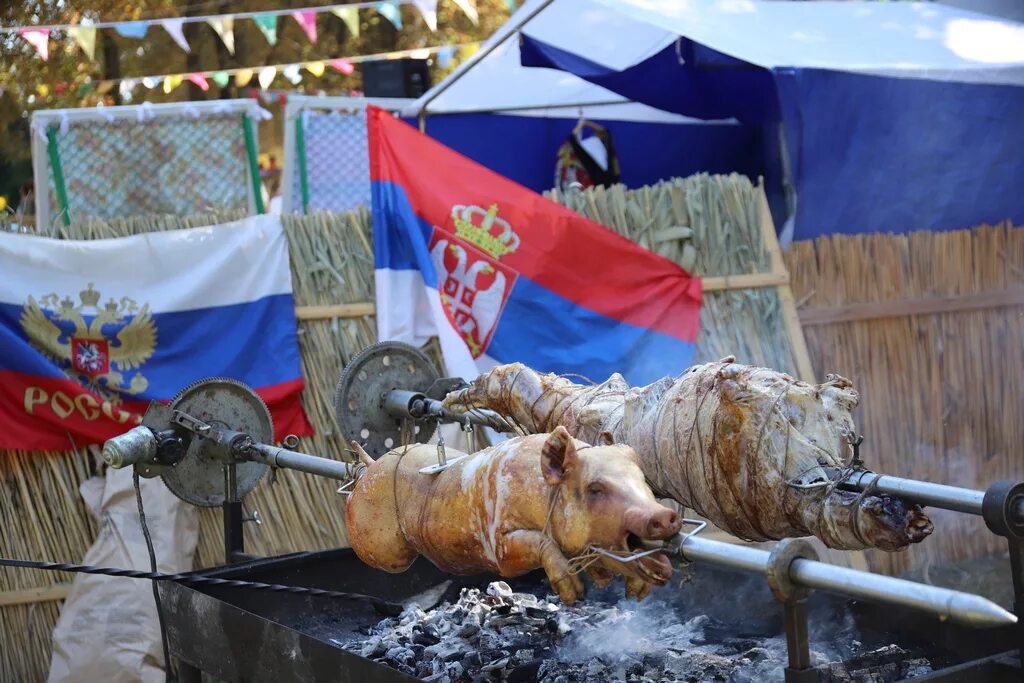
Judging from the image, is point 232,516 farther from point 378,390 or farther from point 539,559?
point 539,559

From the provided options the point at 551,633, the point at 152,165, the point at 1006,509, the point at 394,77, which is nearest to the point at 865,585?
the point at 1006,509

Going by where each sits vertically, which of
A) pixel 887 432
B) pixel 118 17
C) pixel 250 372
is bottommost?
pixel 887 432

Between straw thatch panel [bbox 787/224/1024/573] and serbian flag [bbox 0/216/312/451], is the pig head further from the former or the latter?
straw thatch panel [bbox 787/224/1024/573]

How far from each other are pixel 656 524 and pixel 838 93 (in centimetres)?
507

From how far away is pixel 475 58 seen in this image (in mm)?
7609

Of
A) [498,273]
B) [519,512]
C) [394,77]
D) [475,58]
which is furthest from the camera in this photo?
[394,77]

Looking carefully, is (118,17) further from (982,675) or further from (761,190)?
(982,675)

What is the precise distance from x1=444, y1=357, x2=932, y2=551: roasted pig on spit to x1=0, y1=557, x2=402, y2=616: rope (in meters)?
1.21

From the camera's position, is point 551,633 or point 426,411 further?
point 426,411

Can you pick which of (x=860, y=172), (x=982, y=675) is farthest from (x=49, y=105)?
(x=982, y=675)

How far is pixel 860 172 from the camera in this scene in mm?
6914

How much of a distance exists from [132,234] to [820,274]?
3814 mm

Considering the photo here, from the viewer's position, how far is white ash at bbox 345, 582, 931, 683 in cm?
358

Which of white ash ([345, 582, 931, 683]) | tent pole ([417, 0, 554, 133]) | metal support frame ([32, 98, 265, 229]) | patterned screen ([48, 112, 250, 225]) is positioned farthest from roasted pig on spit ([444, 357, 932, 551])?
metal support frame ([32, 98, 265, 229])
